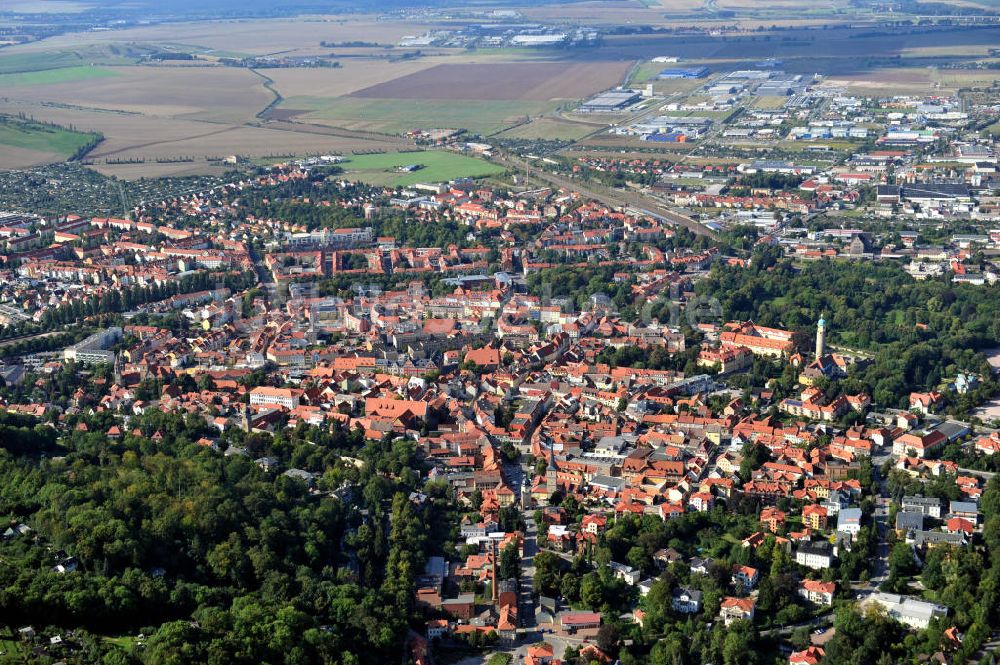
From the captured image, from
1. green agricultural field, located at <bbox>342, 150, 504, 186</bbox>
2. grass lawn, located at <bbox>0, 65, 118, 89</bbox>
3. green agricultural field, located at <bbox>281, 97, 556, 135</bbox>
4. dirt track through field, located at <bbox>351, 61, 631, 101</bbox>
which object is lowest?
green agricultural field, located at <bbox>342, 150, 504, 186</bbox>

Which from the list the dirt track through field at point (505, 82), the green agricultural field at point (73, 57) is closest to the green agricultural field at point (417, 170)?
the dirt track through field at point (505, 82)

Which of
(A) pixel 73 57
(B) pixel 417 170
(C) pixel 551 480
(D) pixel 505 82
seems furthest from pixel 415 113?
(C) pixel 551 480

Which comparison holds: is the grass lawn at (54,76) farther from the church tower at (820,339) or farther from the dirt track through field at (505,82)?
the church tower at (820,339)

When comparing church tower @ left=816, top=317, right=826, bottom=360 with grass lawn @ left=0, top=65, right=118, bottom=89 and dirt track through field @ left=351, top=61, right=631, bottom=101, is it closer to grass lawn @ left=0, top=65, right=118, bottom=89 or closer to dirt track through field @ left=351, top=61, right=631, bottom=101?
dirt track through field @ left=351, top=61, right=631, bottom=101

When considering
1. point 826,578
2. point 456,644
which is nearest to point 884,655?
point 826,578

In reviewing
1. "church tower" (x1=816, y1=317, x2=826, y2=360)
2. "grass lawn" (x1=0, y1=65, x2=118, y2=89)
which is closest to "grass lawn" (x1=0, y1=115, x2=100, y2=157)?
"grass lawn" (x1=0, y1=65, x2=118, y2=89)

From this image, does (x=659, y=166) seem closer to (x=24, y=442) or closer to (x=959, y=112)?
(x=959, y=112)

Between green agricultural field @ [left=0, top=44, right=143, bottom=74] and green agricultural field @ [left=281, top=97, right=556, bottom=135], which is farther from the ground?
green agricultural field @ [left=0, top=44, right=143, bottom=74]

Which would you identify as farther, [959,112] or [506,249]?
[959,112]
